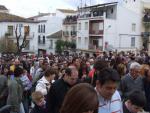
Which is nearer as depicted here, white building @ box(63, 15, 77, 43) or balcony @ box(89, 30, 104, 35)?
balcony @ box(89, 30, 104, 35)

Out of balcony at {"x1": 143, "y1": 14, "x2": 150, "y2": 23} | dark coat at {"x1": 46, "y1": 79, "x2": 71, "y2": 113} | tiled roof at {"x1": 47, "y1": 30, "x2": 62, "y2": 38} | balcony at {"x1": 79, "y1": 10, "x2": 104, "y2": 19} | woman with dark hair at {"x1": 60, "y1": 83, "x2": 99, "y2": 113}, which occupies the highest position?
balcony at {"x1": 79, "y1": 10, "x2": 104, "y2": 19}

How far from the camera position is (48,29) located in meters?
77.1

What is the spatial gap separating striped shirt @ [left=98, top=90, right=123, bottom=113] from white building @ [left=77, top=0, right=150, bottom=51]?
166ft

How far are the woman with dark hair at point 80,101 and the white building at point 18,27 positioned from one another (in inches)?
2681

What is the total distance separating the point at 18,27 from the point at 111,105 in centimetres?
6847

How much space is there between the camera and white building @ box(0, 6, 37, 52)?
235 feet

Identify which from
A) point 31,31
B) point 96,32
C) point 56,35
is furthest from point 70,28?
point 96,32

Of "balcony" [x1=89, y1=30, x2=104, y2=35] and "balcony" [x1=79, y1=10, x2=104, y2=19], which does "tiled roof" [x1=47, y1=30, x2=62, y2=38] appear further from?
"balcony" [x1=89, y1=30, x2=104, y2=35]

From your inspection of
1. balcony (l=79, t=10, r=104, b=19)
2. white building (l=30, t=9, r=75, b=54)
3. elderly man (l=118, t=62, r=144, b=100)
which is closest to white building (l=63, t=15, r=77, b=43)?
white building (l=30, t=9, r=75, b=54)

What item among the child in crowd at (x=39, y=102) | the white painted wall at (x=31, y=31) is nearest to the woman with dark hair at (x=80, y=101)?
the child in crowd at (x=39, y=102)

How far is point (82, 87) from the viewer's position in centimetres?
305

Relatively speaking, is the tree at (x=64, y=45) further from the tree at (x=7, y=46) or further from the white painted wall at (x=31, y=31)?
the white painted wall at (x=31, y=31)

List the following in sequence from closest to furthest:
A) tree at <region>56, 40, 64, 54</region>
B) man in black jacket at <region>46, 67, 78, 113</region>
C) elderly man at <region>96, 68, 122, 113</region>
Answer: elderly man at <region>96, 68, 122, 113</region> → man in black jacket at <region>46, 67, 78, 113</region> → tree at <region>56, 40, 64, 54</region>

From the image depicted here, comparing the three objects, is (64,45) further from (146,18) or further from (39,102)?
(39,102)
